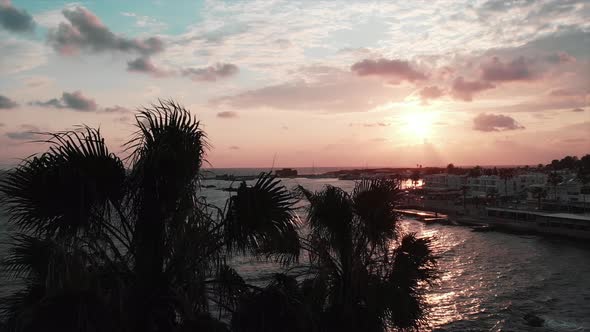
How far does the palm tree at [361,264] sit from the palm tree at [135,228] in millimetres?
1637

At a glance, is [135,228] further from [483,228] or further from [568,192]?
[568,192]

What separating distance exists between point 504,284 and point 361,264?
29032mm

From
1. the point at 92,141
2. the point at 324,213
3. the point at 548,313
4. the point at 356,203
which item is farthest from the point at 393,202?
the point at 548,313

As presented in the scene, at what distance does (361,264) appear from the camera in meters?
8.60

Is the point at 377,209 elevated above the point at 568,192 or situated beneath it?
elevated above

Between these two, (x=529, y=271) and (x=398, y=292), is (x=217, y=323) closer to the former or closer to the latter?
(x=398, y=292)

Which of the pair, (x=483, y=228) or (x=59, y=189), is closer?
(x=59, y=189)

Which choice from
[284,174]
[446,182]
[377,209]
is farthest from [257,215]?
[446,182]

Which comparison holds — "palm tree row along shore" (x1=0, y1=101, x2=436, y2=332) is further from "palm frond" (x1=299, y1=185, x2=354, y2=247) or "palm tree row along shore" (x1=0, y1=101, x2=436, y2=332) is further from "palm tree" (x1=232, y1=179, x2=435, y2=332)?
"palm frond" (x1=299, y1=185, x2=354, y2=247)

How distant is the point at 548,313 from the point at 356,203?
73.9 ft

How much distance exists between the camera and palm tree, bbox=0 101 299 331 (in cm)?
526

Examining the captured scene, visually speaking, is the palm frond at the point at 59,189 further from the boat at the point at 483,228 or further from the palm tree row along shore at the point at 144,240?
the boat at the point at 483,228

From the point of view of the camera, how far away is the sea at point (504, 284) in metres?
24.9

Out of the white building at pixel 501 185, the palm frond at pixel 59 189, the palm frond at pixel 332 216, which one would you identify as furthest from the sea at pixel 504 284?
the white building at pixel 501 185
